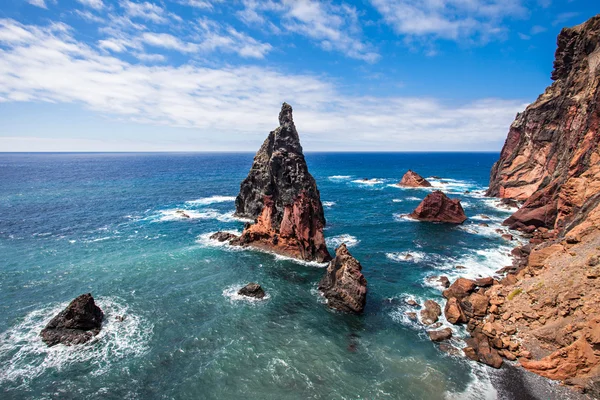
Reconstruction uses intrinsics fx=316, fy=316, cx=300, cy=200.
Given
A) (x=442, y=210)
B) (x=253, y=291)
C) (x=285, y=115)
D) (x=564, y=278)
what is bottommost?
(x=253, y=291)

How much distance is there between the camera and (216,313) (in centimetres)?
3931

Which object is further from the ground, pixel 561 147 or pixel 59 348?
pixel 561 147

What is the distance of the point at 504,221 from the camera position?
7431 cm

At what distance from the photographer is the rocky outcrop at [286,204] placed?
55.9 meters

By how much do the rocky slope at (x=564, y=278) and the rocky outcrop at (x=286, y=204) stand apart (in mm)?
25019

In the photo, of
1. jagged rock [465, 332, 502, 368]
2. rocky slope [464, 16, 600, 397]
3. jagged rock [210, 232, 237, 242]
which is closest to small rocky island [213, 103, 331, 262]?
jagged rock [210, 232, 237, 242]

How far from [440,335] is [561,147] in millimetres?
68336

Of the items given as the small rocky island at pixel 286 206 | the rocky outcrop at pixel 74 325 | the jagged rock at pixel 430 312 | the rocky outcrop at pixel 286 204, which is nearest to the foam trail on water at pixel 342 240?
the rocky outcrop at pixel 286 204

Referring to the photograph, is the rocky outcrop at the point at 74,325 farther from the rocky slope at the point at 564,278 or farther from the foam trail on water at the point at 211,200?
the foam trail on water at the point at 211,200

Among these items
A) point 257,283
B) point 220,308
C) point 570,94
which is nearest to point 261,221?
point 257,283

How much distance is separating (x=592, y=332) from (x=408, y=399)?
1728 centimetres

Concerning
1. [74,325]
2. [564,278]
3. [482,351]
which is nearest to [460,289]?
[564,278]

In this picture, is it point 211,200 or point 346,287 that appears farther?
point 211,200

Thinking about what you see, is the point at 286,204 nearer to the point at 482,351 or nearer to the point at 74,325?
the point at 74,325
